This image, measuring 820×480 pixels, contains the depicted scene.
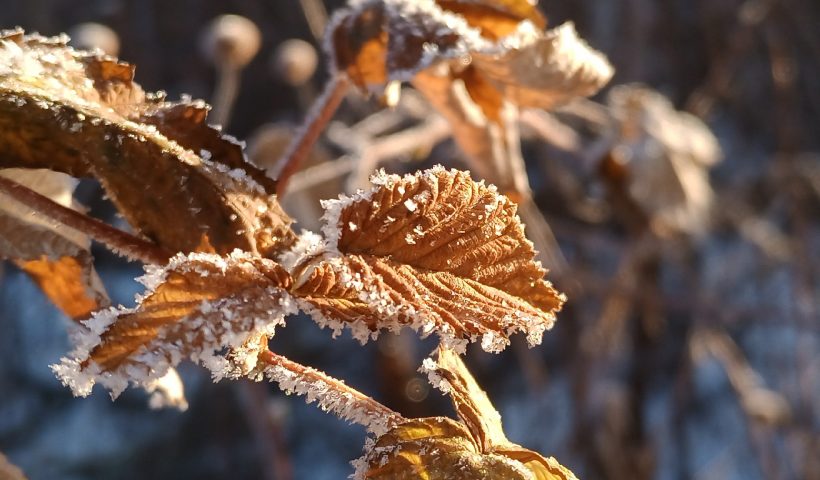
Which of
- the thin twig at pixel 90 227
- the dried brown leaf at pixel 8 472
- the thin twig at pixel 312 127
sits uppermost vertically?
the thin twig at pixel 90 227

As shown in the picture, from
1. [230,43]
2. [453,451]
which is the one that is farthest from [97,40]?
[453,451]

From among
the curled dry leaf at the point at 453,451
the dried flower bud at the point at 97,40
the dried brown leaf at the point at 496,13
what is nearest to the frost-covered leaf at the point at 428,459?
the curled dry leaf at the point at 453,451

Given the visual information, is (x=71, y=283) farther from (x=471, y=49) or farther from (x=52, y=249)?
(x=471, y=49)

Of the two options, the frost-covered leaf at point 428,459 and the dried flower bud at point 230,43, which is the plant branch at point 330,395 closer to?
the frost-covered leaf at point 428,459

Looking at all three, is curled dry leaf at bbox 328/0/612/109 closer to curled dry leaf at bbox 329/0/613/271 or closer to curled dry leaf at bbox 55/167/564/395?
curled dry leaf at bbox 329/0/613/271

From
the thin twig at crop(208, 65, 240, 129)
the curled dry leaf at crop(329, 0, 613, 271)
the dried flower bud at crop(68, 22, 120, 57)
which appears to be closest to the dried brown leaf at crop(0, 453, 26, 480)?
the curled dry leaf at crop(329, 0, 613, 271)

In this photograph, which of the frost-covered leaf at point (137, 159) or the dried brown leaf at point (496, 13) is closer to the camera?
the frost-covered leaf at point (137, 159)

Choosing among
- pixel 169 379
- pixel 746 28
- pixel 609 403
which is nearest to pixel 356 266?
pixel 169 379
